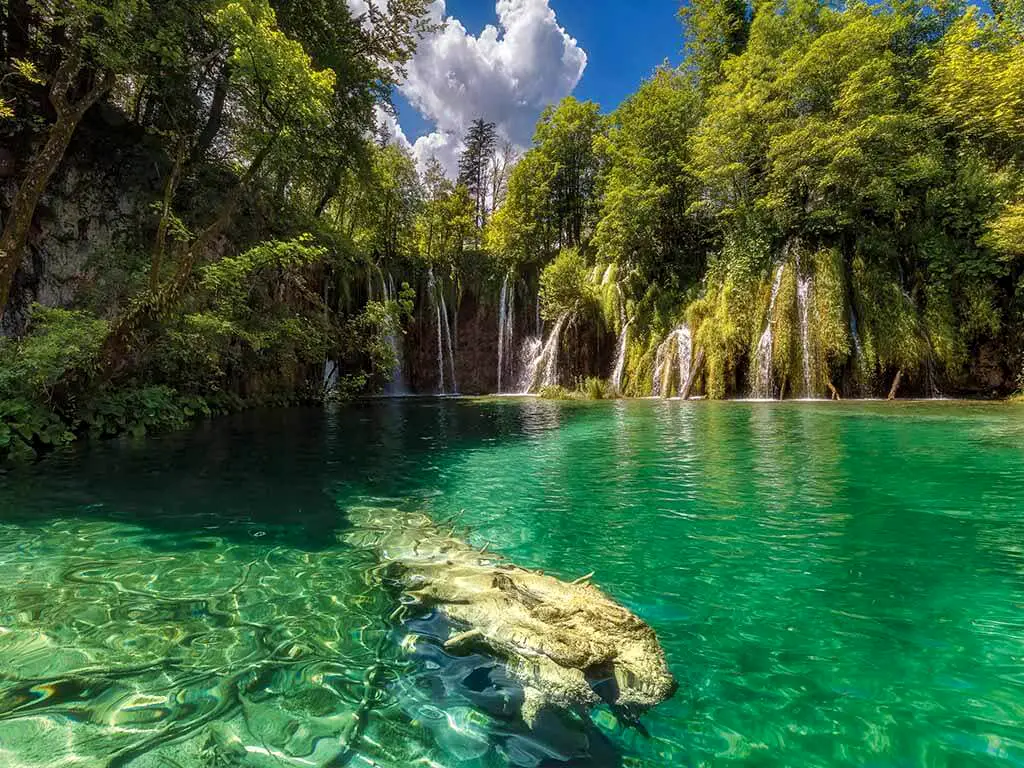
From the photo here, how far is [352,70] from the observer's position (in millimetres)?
14867

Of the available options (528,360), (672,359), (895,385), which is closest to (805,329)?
(895,385)

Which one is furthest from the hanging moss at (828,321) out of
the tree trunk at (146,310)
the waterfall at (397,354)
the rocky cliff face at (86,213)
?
the rocky cliff face at (86,213)

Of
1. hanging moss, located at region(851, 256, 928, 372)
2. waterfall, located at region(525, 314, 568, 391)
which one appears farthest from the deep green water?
waterfall, located at region(525, 314, 568, 391)

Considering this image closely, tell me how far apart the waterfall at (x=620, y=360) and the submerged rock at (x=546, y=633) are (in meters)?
18.7

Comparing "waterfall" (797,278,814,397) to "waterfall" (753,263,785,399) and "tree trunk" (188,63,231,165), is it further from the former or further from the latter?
"tree trunk" (188,63,231,165)

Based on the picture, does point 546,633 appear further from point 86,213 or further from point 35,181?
point 86,213

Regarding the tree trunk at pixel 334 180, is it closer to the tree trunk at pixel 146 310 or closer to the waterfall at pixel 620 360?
the tree trunk at pixel 146 310

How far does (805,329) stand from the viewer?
1725cm

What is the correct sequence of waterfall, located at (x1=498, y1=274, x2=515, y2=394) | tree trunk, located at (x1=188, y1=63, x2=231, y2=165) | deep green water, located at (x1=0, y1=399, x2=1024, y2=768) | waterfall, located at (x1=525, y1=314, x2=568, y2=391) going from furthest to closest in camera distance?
1. waterfall, located at (x1=498, y1=274, x2=515, y2=394)
2. waterfall, located at (x1=525, y1=314, x2=568, y2=391)
3. tree trunk, located at (x1=188, y1=63, x2=231, y2=165)
4. deep green water, located at (x1=0, y1=399, x2=1024, y2=768)

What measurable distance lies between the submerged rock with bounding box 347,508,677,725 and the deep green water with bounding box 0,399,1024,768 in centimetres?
14

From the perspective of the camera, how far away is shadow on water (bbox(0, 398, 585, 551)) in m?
4.54

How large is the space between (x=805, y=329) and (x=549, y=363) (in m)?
11.2

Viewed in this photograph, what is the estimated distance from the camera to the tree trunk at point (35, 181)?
22.5 ft

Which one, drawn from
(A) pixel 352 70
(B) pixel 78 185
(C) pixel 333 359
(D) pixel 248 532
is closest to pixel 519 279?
(C) pixel 333 359
